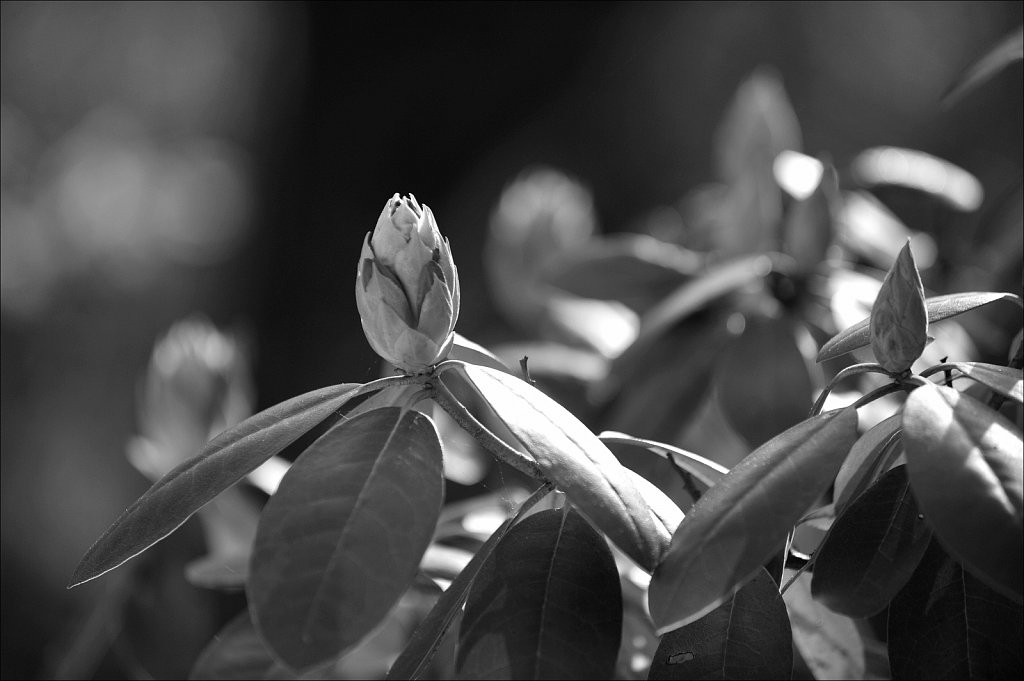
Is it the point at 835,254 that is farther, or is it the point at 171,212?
the point at 171,212

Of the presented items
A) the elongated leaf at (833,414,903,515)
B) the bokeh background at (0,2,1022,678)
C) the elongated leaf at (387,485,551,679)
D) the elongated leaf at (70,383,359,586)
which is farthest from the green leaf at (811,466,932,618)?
the bokeh background at (0,2,1022,678)

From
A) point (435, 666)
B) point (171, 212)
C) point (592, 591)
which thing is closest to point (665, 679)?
point (592, 591)

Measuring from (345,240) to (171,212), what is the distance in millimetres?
1082

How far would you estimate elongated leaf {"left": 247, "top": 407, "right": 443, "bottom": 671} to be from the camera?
1.35 feet

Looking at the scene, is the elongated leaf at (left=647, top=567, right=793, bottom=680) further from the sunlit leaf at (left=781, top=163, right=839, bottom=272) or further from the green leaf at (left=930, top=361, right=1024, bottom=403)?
the sunlit leaf at (left=781, top=163, right=839, bottom=272)

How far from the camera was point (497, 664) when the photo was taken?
47cm

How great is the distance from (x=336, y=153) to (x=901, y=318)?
4.42 metres

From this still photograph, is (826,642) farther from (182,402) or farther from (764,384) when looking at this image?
(182,402)

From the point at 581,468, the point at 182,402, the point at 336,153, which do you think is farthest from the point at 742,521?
the point at 336,153

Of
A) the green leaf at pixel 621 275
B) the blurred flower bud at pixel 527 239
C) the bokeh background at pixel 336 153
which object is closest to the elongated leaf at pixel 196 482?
the green leaf at pixel 621 275

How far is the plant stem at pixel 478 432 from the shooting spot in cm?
56

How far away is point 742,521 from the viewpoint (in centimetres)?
44

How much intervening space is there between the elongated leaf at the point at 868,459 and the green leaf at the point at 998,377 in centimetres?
5

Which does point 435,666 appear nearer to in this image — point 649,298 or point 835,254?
point 649,298
